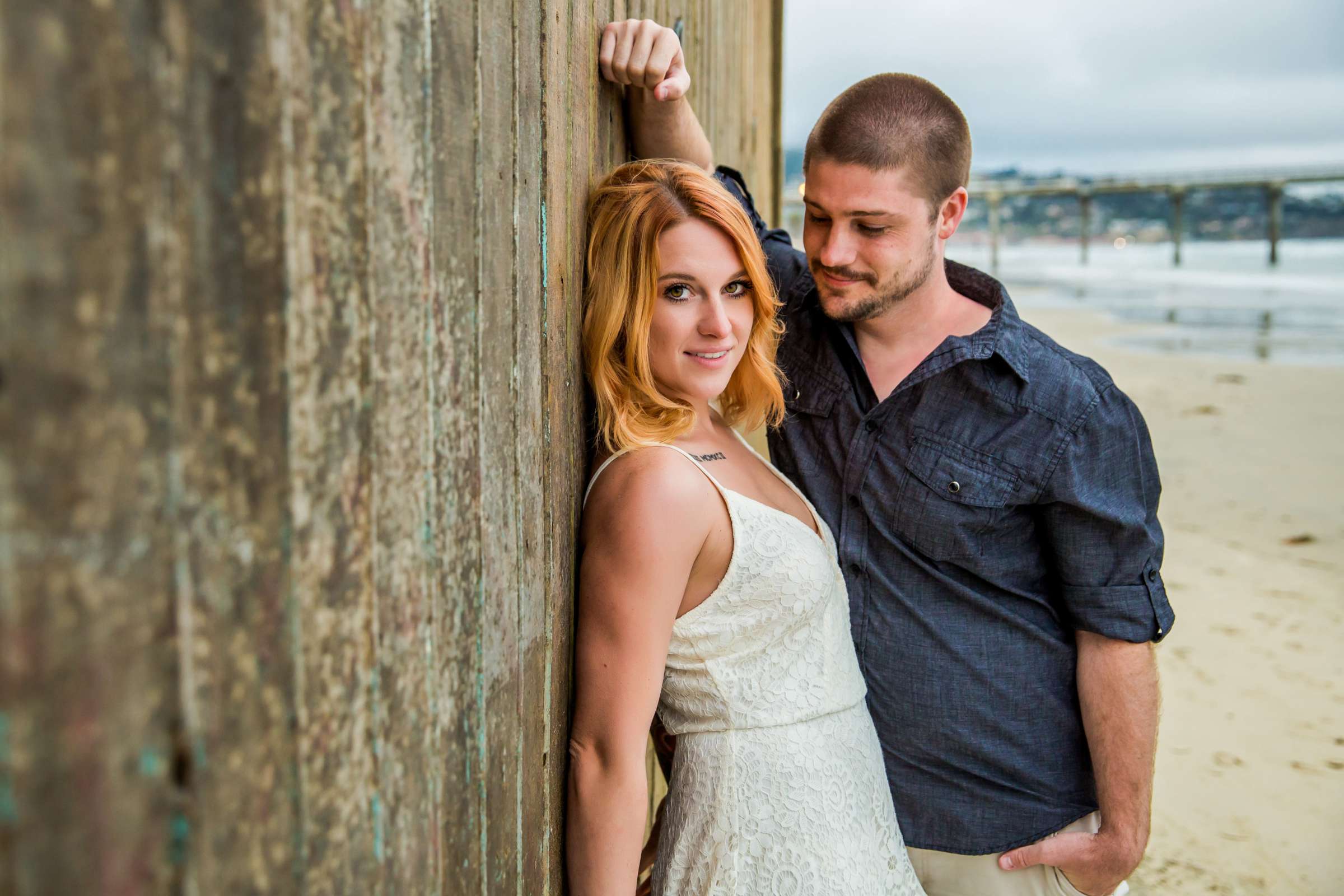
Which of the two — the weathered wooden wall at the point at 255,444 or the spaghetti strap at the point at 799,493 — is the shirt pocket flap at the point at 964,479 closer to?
the spaghetti strap at the point at 799,493

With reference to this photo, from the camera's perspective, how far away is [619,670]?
4.77 feet

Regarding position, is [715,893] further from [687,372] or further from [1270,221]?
[1270,221]

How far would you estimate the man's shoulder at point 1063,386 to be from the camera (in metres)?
1.97

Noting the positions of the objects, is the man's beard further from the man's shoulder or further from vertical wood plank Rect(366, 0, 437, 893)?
vertical wood plank Rect(366, 0, 437, 893)

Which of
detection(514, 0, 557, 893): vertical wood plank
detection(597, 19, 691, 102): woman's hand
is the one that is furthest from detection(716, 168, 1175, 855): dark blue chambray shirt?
detection(514, 0, 557, 893): vertical wood plank

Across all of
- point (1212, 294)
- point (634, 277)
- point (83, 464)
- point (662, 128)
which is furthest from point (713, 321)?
point (1212, 294)

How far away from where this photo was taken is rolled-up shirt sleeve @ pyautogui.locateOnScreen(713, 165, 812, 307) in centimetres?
234

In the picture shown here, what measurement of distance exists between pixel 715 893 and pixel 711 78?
234 cm

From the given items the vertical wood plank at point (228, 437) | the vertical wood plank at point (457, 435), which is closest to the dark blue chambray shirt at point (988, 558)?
the vertical wood plank at point (457, 435)

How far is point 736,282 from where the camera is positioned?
1.85 m

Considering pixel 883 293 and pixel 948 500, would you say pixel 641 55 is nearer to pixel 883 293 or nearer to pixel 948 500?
pixel 883 293

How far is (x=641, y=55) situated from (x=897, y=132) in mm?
690

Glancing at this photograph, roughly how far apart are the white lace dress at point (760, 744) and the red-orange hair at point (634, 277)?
96 mm

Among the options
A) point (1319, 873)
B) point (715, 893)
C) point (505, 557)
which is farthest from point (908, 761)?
point (1319, 873)
